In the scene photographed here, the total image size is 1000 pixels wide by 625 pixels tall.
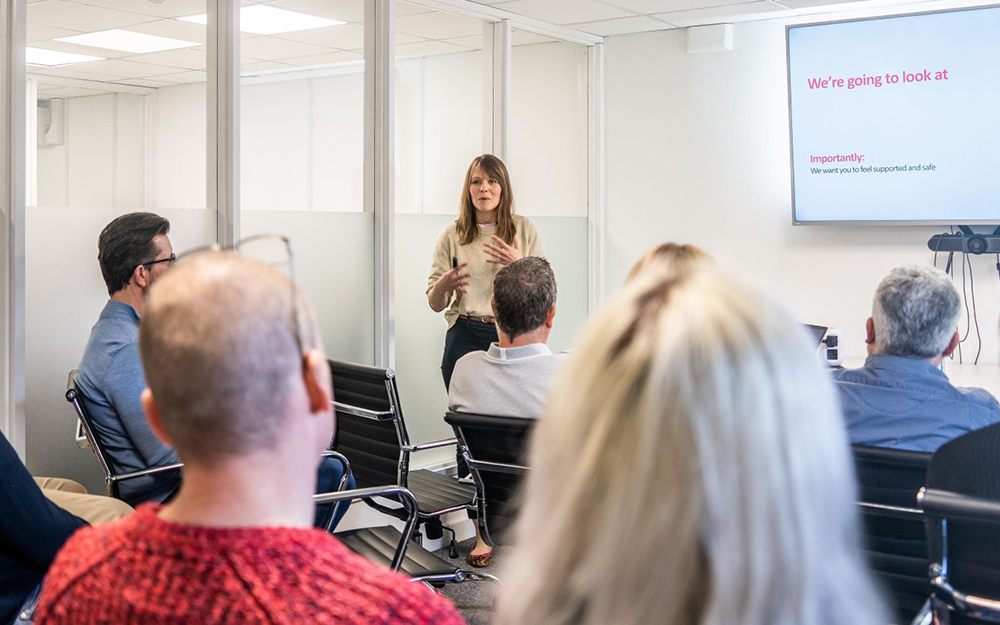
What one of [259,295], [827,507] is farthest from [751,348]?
[259,295]

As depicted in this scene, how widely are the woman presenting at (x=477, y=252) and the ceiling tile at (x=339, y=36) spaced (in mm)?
773

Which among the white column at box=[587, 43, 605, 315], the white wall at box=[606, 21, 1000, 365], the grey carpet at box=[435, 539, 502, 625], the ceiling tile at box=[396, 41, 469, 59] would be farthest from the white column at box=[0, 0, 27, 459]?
the white wall at box=[606, 21, 1000, 365]

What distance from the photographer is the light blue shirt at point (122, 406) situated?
2.87 m

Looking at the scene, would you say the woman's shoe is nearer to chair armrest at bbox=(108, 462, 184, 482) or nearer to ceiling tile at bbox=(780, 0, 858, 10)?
chair armrest at bbox=(108, 462, 184, 482)

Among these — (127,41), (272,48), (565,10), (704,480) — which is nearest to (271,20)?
A: (272,48)

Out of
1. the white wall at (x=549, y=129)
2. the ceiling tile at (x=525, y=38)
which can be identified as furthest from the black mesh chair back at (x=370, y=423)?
the ceiling tile at (x=525, y=38)

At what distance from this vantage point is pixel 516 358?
3.01 meters

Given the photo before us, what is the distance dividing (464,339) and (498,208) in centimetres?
64

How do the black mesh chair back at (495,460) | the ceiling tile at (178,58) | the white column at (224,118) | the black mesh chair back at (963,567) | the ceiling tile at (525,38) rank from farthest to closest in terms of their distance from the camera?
the ceiling tile at (525,38)
the white column at (224,118)
the ceiling tile at (178,58)
the black mesh chair back at (495,460)
the black mesh chair back at (963,567)

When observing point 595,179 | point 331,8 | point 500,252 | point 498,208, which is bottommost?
point 500,252

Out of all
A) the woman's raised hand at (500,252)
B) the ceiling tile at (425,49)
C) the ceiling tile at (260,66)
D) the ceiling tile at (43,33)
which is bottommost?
the woman's raised hand at (500,252)

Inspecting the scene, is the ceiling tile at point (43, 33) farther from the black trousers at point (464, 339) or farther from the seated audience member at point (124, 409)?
the black trousers at point (464, 339)

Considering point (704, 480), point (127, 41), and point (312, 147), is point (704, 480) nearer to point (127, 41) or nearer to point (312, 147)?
point (127, 41)

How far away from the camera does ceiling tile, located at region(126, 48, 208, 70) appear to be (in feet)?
12.3
